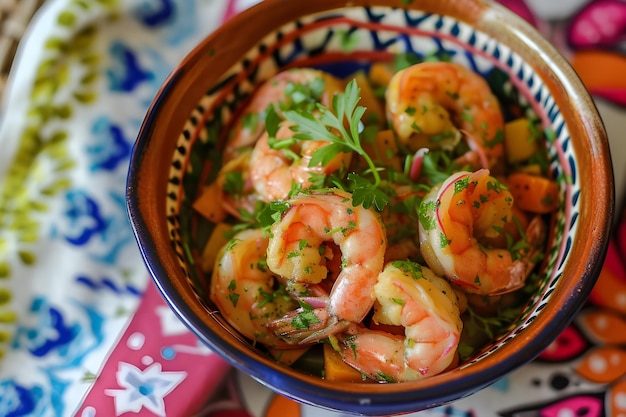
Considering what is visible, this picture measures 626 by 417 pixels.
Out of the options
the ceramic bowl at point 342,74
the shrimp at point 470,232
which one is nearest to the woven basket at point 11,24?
the ceramic bowl at point 342,74

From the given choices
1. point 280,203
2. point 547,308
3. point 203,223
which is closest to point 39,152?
point 203,223

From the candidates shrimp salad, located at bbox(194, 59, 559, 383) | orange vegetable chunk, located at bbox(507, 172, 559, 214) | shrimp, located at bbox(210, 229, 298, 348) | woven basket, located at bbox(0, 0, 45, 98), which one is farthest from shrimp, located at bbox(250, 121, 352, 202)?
woven basket, located at bbox(0, 0, 45, 98)

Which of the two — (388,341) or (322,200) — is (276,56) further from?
(388,341)

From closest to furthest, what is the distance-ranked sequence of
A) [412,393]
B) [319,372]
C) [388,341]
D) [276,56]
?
[412,393] → [388,341] → [319,372] → [276,56]

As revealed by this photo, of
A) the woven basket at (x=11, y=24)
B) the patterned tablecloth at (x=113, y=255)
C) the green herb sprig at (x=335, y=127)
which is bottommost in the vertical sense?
the patterned tablecloth at (x=113, y=255)

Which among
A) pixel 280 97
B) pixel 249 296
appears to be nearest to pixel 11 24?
pixel 280 97

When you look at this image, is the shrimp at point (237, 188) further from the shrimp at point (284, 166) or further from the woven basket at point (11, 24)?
the woven basket at point (11, 24)

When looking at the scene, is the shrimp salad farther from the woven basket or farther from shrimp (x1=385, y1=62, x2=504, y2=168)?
the woven basket
